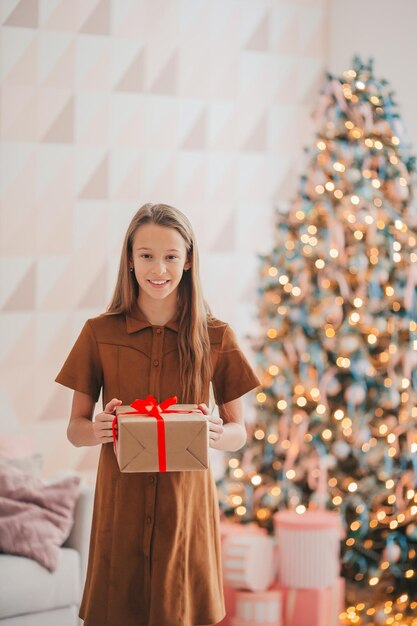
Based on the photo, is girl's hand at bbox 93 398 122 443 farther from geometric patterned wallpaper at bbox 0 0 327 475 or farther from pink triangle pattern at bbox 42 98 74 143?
pink triangle pattern at bbox 42 98 74 143

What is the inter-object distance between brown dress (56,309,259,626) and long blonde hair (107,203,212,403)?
23mm

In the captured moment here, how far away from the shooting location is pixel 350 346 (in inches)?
128

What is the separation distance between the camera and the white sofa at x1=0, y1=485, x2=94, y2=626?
9.13 ft

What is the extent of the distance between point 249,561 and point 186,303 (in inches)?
66.4

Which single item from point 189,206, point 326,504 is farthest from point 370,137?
point 326,504

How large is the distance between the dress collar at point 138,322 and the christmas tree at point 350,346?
157cm

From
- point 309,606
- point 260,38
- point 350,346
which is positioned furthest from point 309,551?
point 260,38

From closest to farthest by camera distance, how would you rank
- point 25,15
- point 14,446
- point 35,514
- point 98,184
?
point 35,514 → point 14,446 → point 25,15 → point 98,184

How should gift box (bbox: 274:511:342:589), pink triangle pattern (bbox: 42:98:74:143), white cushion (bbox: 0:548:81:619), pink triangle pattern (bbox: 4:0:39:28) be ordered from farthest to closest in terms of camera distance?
pink triangle pattern (bbox: 42:98:74:143) < pink triangle pattern (bbox: 4:0:39:28) < gift box (bbox: 274:511:342:589) < white cushion (bbox: 0:548:81:619)

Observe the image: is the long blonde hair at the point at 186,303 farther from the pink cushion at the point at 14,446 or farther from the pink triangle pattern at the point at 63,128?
the pink triangle pattern at the point at 63,128

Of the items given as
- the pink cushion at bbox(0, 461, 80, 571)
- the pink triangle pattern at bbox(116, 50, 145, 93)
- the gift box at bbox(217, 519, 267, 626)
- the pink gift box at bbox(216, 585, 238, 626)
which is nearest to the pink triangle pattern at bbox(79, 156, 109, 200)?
the pink triangle pattern at bbox(116, 50, 145, 93)

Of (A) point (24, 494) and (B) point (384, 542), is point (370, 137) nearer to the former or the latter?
(B) point (384, 542)

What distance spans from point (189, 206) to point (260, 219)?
42cm

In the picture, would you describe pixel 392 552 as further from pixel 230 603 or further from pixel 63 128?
pixel 63 128
